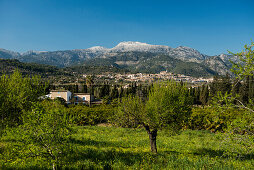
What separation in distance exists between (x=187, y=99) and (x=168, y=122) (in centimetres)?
220

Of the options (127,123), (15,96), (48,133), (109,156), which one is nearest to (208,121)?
(127,123)

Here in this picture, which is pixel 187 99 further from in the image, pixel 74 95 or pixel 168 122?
pixel 74 95

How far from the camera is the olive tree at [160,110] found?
1030cm

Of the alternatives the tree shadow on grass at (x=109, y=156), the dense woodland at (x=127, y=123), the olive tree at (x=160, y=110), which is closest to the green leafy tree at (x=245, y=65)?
the dense woodland at (x=127, y=123)

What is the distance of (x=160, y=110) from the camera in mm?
10336

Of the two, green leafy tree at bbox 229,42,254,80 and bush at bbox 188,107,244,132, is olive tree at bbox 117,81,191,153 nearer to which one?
green leafy tree at bbox 229,42,254,80

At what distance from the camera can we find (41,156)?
6578 mm

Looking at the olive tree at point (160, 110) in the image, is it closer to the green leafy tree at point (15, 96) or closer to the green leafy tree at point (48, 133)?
the green leafy tree at point (48, 133)

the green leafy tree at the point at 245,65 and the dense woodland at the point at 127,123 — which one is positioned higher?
the green leafy tree at the point at 245,65

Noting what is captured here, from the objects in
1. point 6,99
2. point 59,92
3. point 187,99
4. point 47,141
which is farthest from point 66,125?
point 59,92

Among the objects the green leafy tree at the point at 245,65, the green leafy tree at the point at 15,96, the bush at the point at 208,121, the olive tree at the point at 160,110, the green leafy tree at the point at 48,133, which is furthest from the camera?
the bush at the point at 208,121

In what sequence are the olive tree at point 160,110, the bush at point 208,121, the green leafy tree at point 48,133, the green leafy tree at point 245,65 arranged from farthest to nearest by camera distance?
the bush at point 208,121
the olive tree at point 160,110
the green leafy tree at point 48,133
the green leafy tree at point 245,65

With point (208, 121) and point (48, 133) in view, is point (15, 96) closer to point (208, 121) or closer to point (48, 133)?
point (48, 133)

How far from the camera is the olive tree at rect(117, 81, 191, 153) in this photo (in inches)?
405
